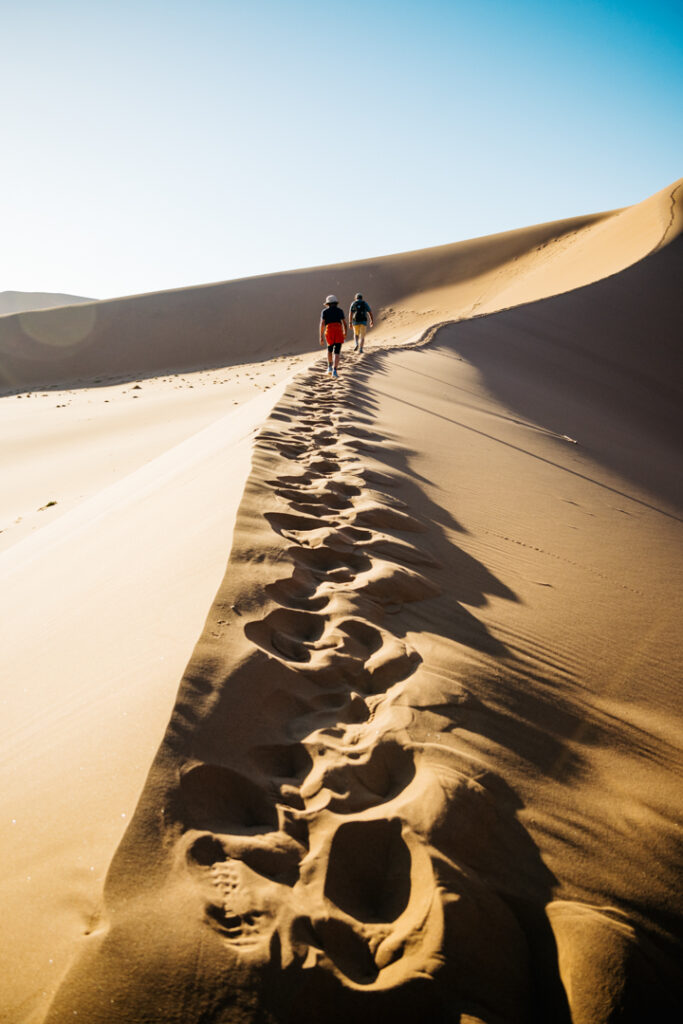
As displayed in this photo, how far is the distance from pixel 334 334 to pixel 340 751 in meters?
8.72

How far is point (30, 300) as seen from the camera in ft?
418

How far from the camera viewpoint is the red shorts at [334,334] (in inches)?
379

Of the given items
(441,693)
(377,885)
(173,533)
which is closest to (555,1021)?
(377,885)

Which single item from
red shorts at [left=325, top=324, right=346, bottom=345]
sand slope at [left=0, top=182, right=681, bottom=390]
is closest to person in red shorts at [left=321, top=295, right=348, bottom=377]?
red shorts at [left=325, top=324, right=346, bottom=345]

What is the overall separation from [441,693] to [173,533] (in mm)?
1875

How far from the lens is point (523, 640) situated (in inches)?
97.2

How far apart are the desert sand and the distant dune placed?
140 m

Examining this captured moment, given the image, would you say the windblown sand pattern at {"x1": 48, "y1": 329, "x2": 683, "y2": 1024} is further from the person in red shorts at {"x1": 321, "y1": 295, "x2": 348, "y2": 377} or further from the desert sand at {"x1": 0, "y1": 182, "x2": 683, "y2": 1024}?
the person in red shorts at {"x1": 321, "y1": 295, "x2": 348, "y2": 377}

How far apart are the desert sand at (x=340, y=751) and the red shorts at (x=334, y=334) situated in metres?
5.20

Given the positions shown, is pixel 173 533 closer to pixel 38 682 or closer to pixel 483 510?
pixel 38 682

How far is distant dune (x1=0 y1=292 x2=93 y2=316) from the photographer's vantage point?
411 ft

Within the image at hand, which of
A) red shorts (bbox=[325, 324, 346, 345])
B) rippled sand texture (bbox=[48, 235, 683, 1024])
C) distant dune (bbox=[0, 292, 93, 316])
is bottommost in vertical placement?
rippled sand texture (bbox=[48, 235, 683, 1024])

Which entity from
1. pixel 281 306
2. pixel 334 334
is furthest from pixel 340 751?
pixel 281 306

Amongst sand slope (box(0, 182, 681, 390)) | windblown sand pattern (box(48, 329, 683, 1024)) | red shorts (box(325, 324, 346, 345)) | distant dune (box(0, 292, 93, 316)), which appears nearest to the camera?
windblown sand pattern (box(48, 329, 683, 1024))
